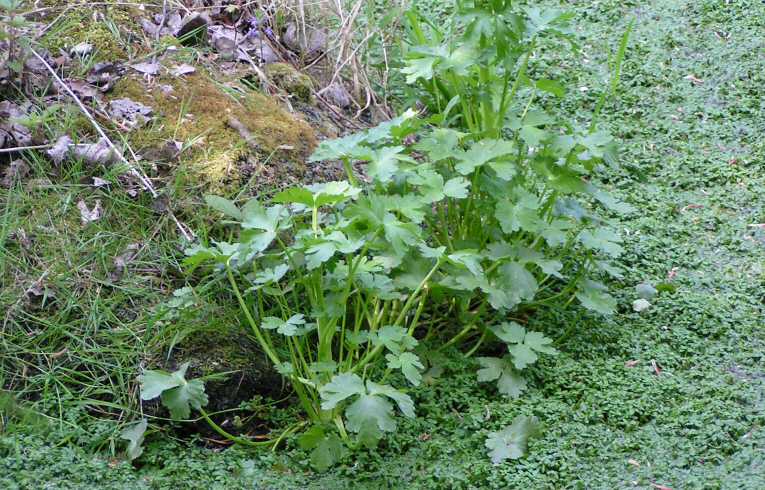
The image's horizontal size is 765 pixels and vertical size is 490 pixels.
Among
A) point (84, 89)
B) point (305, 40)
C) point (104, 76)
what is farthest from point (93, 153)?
point (305, 40)

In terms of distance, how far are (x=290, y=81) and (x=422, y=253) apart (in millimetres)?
1772

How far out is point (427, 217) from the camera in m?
3.80

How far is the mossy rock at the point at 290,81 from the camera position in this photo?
15.7 ft

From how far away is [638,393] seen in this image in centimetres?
340

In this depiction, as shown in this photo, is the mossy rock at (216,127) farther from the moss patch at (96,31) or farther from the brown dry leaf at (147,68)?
the moss patch at (96,31)

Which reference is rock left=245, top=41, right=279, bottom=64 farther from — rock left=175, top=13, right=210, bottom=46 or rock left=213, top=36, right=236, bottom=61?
rock left=175, top=13, right=210, bottom=46

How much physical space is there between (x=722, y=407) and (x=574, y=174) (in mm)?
1021

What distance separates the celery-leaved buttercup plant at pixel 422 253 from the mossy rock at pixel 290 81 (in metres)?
1.02

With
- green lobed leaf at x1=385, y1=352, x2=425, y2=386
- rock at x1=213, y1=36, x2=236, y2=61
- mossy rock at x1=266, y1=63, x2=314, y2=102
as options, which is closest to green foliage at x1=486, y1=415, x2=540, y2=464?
green lobed leaf at x1=385, y1=352, x2=425, y2=386

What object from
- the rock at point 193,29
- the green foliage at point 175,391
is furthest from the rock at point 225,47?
the green foliage at point 175,391

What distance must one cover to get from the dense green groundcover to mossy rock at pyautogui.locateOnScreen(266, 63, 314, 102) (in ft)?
5.39

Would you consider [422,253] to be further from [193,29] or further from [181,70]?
[193,29]

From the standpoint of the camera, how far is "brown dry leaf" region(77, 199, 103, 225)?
3697mm

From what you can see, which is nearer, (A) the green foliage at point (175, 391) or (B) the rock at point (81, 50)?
(A) the green foliage at point (175, 391)
